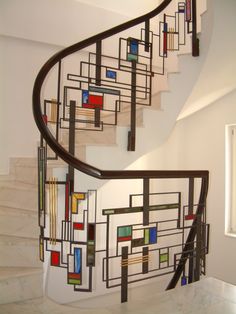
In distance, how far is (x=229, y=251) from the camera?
4559 mm

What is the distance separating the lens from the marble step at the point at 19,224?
2.79m

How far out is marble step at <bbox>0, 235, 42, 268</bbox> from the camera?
2586mm

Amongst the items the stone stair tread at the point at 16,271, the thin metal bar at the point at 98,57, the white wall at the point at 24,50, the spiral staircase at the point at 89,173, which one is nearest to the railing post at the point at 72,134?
the spiral staircase at the point at 89,173

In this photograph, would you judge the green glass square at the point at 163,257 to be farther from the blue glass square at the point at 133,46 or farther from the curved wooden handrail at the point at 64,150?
the blue glass square at the point at 133,46

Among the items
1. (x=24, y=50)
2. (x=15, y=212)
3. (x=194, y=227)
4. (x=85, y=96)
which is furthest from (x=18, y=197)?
(x=24, y=50)

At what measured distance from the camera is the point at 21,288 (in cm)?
235

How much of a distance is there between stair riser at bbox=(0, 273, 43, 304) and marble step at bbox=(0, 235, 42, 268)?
0.57 ft

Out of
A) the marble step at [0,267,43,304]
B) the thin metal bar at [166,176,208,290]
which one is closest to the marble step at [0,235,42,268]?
the marble step at [0,267,43,304]

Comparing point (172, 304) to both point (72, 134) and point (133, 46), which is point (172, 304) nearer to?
point (72, 134)

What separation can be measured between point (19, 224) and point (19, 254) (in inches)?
11.6

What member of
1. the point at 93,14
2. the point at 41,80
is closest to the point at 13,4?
the point at 93,14

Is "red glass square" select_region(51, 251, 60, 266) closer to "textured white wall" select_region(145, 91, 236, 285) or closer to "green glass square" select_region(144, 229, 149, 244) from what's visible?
"green glass square" select_region(144, 229, 149, 244)

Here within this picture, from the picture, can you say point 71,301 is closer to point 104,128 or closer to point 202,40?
point 104,128

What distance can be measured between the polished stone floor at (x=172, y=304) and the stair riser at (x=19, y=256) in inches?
12.5
